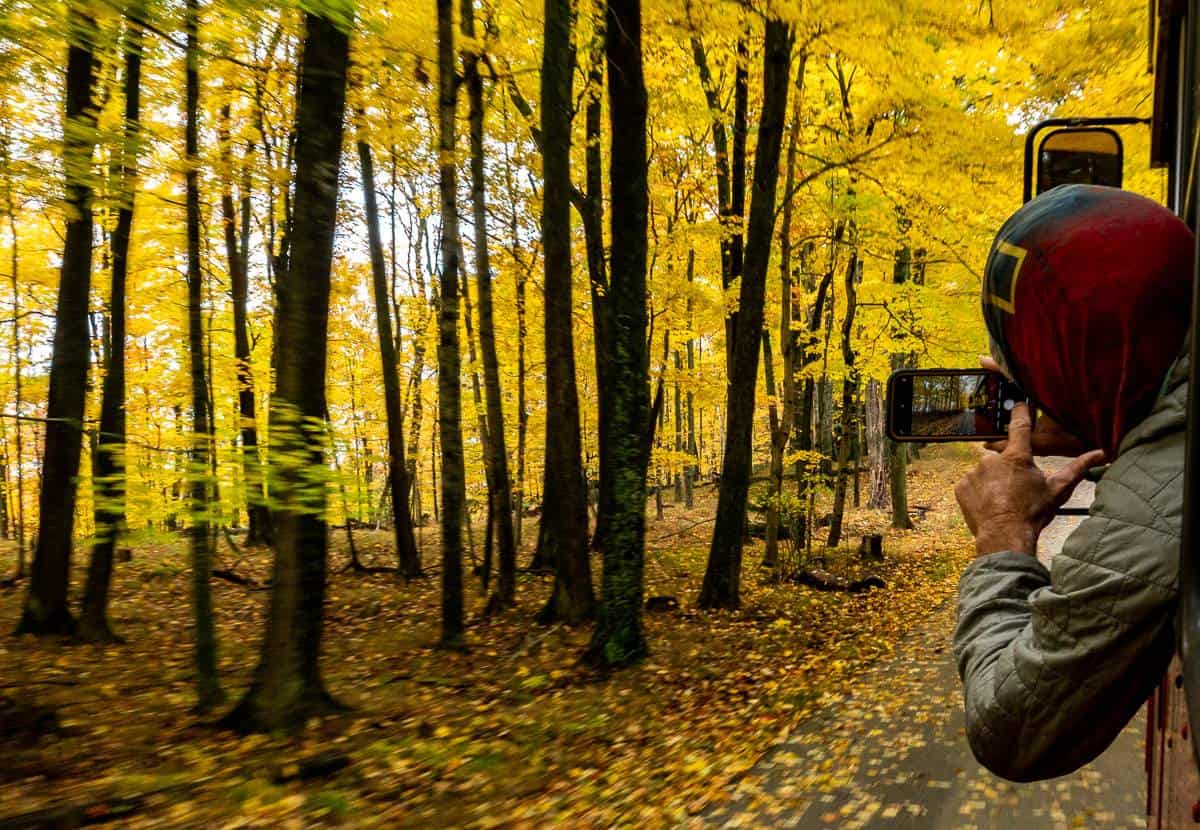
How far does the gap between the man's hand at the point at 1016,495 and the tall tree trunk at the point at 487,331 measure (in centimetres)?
827

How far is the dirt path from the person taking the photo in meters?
4.16

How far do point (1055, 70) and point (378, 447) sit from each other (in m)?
21.3

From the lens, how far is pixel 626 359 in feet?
25.4

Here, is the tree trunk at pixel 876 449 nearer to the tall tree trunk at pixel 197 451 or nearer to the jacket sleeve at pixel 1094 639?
the tall tree trunk at pixel 197 451

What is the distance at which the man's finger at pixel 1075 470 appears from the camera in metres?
1.19

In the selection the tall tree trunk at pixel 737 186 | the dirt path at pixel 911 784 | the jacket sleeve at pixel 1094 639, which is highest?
the tall tree trunk at pixel 737 186

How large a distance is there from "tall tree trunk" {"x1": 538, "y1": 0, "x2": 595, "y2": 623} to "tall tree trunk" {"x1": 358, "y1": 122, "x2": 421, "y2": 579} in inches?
151

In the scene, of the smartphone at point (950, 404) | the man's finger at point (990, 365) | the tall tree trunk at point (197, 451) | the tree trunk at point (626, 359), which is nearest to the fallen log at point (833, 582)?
the tree trunk at point (626, 359)

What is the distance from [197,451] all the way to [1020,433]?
5393mm

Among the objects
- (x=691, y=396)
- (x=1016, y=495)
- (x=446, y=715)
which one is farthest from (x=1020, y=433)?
(x=691, y=396)

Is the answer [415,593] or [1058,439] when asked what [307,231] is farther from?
[415,593]

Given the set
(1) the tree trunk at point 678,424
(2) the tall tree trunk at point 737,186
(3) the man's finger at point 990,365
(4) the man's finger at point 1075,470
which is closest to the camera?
(4) the man's finger at point 1075,470

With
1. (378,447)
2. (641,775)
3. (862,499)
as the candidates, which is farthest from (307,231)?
(862,499)

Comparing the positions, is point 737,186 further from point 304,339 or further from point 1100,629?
point 1100,629
